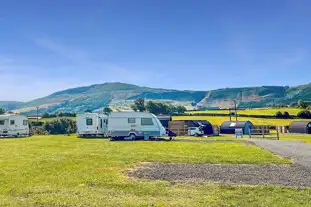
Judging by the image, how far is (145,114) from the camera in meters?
37.3

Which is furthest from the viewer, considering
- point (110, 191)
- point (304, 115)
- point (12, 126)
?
point (304, 115)

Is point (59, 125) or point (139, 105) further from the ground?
point (139, 105)

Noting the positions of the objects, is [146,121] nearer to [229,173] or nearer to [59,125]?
[229,173]

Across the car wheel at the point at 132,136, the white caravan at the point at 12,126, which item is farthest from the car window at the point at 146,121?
the white caravan at the point at 12,126

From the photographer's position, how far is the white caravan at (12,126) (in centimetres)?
4341

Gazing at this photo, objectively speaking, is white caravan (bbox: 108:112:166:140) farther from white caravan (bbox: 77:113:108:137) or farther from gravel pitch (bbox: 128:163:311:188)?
gravel pitch (bbox: 128:163:311:188)

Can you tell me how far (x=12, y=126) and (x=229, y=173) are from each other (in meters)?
35.9

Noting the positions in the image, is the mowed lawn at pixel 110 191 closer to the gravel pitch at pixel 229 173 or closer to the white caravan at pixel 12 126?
the gravel pitch at pixel 229 173

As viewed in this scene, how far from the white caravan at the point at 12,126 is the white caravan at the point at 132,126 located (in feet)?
48.4

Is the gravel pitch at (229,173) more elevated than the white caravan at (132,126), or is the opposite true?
the white caravan at (132,126)

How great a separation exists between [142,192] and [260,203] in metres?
3.53

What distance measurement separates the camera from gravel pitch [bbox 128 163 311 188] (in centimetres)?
1316

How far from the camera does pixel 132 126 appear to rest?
36.8 meters

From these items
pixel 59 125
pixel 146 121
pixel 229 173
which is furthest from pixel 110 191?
pixel 59 125
